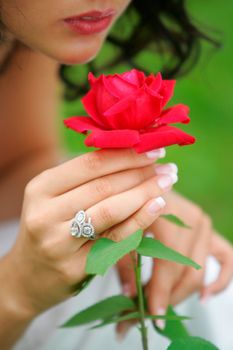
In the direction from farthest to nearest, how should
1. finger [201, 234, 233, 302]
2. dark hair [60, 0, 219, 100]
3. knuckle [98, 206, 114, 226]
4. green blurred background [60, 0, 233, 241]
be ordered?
1. green blurred background [60, 0, 233, 241]
2. dark hair [60, 0, 219, 100]
3. finger [201, 234, 233, 302]
4. knuckle [98, 206, 114, 226]

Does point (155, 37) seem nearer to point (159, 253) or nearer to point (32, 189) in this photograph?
point (32, 189)

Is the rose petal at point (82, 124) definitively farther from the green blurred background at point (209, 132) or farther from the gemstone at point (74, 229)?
the green blurred background at point (209, 132)

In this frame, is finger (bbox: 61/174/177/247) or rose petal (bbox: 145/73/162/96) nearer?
rose petal (bbox: 145/73/162/96)

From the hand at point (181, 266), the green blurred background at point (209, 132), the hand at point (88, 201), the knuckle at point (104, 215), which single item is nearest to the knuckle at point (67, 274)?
the hand at point (88, 201)

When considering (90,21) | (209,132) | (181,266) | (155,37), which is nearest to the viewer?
(90,21)

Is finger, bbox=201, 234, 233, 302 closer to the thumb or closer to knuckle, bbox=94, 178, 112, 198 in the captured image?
the thumb

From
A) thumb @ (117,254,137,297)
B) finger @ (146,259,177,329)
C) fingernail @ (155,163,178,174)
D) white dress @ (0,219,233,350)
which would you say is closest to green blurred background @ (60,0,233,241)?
white dress @ (0,219,233,350)

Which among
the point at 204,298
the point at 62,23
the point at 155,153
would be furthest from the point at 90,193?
the point at 204,298

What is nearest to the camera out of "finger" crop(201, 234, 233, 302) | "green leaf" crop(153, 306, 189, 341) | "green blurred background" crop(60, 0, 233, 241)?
"green leaf" crop(153, 306, 189, 341)
